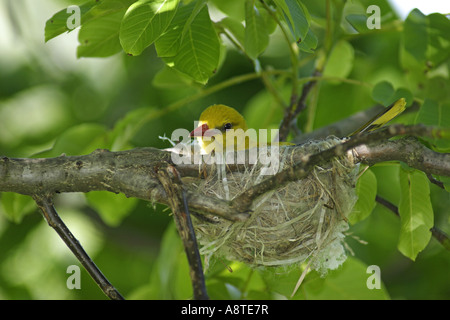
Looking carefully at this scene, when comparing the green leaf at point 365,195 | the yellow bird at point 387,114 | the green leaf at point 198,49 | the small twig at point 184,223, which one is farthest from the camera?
the green leaf at point 365,195

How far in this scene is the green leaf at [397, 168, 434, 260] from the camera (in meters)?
2.90

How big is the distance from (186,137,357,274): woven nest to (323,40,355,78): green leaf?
4.85 feet

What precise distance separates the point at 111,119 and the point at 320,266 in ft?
12.1

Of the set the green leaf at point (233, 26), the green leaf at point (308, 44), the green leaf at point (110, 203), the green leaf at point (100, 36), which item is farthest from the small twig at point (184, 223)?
the green leaf at point (110, 203)

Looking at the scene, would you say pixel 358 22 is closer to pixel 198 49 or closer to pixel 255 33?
pixel 255 33

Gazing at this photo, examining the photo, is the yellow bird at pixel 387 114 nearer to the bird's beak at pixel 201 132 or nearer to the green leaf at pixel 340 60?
the bird's beak at pixel 201 132

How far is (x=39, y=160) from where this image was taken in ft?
9.23

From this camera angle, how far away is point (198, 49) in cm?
279

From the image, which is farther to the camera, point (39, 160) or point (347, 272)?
point (347, 272)

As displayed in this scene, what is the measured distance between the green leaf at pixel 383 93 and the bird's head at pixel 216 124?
108 centimetres

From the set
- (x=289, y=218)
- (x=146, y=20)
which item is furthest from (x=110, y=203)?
(x=146, y=20)

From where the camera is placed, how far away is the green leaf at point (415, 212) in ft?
9.53

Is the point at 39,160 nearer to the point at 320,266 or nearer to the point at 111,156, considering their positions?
the point at 111,156

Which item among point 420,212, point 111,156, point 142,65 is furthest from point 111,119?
point 420,212
